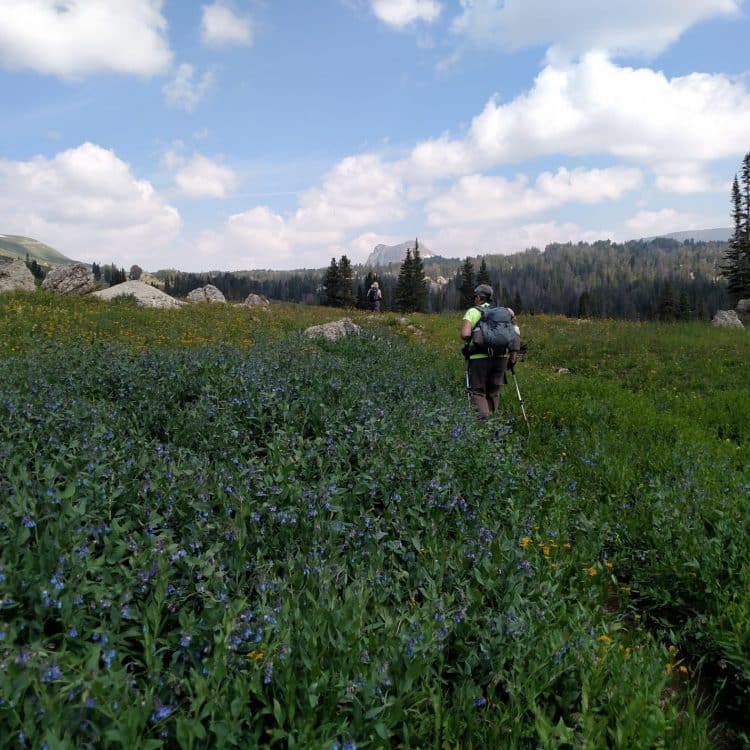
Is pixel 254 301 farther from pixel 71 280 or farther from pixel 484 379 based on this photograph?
pixel 484 379

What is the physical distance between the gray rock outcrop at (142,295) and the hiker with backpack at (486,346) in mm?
18606

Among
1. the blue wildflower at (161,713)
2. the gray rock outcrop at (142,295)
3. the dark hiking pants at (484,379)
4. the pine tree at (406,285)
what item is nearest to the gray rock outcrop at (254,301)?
the gray rock outcrop at (142,295)

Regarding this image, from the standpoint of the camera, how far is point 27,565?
3012 millimetres

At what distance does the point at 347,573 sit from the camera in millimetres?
3916

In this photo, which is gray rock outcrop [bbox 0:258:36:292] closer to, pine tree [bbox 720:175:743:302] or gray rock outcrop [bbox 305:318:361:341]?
gray rock outcrop [bbox 305:318:361:341]

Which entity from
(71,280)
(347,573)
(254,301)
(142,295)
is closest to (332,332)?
(142,295)

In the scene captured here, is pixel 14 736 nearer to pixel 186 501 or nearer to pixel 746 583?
pixel 186 501

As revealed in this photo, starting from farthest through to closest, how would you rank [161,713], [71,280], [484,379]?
[71,280] < [484,379] < [161,713]

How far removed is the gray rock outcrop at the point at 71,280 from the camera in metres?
26.5

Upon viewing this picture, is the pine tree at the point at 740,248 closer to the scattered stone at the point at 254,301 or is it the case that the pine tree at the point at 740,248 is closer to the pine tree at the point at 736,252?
the pine tree at the point at 736,252

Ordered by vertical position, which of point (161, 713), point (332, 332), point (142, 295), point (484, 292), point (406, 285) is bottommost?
point (161, 713)

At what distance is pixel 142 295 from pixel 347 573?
24389 mm

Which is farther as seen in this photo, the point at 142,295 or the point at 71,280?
the point at 71,280

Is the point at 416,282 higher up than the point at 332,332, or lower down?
higher up
